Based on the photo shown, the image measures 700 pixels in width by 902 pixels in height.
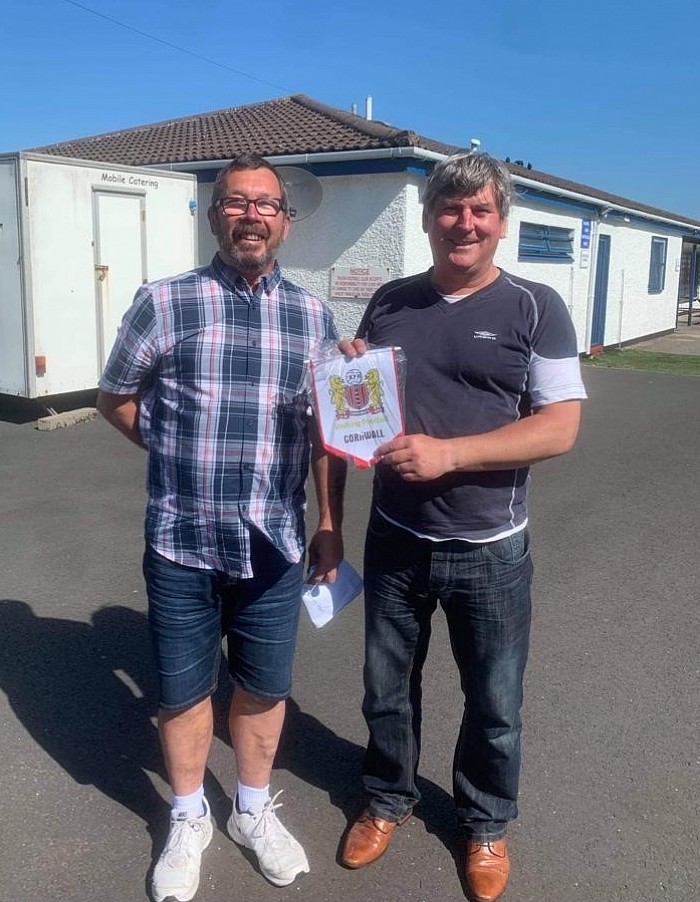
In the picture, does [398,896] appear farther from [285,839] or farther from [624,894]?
[624,894]

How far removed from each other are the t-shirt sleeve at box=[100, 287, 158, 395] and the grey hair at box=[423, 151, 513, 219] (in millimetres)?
822

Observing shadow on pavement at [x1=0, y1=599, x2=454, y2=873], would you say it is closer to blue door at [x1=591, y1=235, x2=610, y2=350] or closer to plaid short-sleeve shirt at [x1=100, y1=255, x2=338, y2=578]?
plaid short-sleeve shirt at [x1=100, y1=255, x2=338, y2=578]

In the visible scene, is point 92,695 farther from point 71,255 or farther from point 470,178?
point 71,255

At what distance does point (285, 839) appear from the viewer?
2.61 metres

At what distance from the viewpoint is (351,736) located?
3.30 m

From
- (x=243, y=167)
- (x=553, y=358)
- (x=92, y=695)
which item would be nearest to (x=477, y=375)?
(x=553, y=358)

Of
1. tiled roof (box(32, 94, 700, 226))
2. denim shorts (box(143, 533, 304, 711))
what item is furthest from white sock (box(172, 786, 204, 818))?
tiled roof (box(32, 94, 700, 226))

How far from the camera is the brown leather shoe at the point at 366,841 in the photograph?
2592mm

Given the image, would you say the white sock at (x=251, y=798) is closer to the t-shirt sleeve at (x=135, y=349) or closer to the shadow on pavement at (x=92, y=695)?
the shadow on pavement at (x=92, y=695)

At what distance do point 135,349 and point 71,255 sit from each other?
7430 millimetres

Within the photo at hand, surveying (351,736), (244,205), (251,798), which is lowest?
(351,736)

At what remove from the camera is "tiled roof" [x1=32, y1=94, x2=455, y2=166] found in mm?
11742

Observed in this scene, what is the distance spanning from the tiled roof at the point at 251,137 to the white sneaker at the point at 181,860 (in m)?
9.57

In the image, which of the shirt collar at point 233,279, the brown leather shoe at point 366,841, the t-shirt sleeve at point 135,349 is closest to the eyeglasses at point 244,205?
the shirt collar at point 233,279
